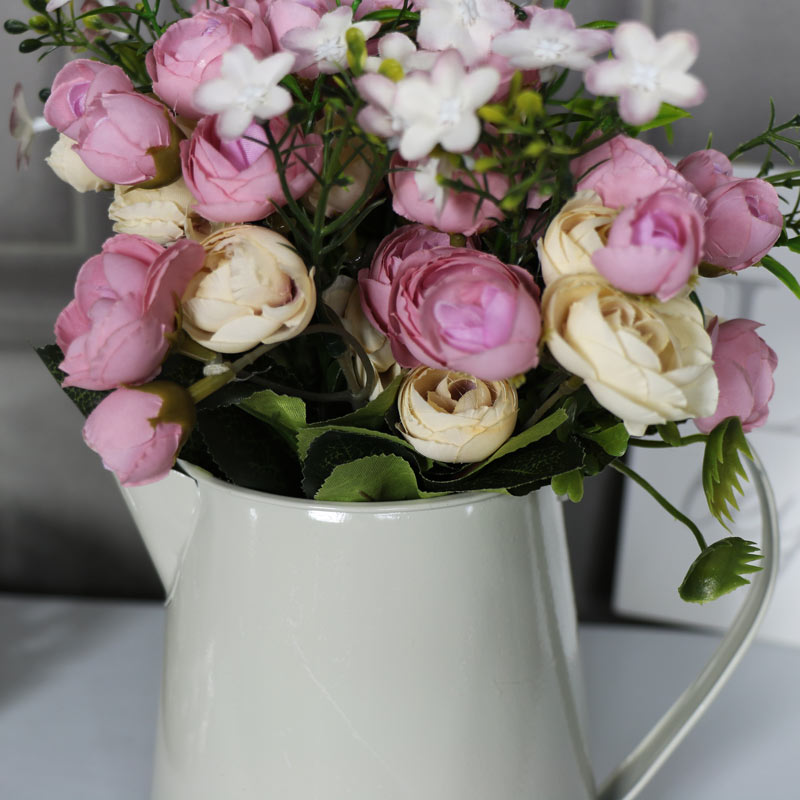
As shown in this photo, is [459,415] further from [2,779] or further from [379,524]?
[2,779]

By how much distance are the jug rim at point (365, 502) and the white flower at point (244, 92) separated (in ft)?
0.41

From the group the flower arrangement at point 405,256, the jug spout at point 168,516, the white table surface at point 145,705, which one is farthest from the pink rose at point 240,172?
the white table surface at point 145,705

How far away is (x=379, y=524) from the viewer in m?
0.31

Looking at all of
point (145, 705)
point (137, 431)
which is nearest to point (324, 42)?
point (137, 431)

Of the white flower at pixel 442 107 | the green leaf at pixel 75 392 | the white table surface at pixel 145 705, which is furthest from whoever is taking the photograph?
the white table surface at pixel 145 705

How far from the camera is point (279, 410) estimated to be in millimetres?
323

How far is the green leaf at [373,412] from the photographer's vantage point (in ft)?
1.02

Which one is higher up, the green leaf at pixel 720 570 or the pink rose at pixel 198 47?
the pink rose at pixel 198 47

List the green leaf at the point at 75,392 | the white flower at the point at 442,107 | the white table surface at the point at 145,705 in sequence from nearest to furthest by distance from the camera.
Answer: the white flower at the point at 442,107, the green leaf at the point at 75,392, the white table surface at the point at 145,705

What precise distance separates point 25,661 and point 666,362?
473 millimetres

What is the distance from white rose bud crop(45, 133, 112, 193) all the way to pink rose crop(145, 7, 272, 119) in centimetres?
6

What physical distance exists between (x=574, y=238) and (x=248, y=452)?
0.15 meters

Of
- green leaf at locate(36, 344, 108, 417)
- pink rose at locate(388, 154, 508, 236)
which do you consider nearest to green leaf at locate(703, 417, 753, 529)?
pink rose at locate(388, 154, 508, 236)

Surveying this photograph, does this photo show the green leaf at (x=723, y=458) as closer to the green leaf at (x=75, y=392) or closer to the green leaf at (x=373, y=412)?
the green leaf at (x=373, y=412)
